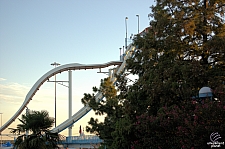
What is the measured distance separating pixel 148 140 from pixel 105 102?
4.85m

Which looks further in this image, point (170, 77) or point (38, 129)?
point (38, 129)

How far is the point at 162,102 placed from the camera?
17.6 m

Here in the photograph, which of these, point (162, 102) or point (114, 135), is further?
point (114, 135)

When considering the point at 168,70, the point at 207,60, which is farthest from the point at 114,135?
the point at 207,60

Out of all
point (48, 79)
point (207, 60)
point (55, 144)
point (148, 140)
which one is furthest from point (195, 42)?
point (48, 79)

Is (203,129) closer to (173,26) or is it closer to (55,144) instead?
(173,26)

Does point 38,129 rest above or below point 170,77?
below

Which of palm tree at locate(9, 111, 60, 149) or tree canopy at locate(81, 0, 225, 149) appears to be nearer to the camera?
tree canopy at locate(81, 0, 225, 149)

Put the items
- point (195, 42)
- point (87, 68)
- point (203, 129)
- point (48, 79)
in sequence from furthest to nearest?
point (48, 79), point (87, 68), point (195, 42), point (203, 129)

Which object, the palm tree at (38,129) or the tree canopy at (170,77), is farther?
the palm tree at (38,129)

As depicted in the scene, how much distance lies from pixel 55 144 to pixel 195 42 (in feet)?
30.2

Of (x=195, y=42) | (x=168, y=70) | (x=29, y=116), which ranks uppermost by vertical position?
(x=195, y=42)

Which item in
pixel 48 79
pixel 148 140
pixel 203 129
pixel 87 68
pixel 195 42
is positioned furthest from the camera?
pixel 48 79

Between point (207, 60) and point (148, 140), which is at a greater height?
point (207, 60)
